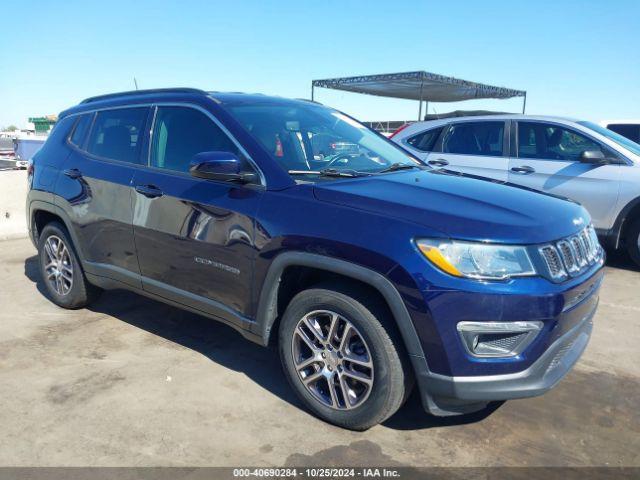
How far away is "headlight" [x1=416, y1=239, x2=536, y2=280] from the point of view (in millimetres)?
2311

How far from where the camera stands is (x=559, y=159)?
Answer: 21.4 ft

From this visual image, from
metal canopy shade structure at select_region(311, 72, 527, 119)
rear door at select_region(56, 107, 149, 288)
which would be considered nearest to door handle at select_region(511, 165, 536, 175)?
rear door at select_region(56, 107, 149, 288)

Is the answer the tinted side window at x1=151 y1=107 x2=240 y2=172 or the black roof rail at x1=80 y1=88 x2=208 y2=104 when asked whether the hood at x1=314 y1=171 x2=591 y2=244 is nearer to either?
the tinted side window at x1=151 y1=107 x2=240 y2=172

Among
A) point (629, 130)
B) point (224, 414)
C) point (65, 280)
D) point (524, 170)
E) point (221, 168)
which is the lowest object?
point (224, 414)

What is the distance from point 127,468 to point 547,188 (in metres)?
5.74

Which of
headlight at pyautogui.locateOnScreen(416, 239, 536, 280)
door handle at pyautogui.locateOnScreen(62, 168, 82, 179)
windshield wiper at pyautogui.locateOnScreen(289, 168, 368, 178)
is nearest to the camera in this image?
headlight at pyautogui.locateOnScreen(416, 239, 536, 280)

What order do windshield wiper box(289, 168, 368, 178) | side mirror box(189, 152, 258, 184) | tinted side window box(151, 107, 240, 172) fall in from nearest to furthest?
side mirror box(189, 152, 258, 184)
windshield wiper box(289, 168, 368, 178)
tinted side window box(151, 107, 240, 172)

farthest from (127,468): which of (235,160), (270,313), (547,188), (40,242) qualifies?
(547,188)

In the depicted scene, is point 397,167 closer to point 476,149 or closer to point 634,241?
point 476,149

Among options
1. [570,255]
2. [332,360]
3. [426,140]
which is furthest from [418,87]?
[332,360]

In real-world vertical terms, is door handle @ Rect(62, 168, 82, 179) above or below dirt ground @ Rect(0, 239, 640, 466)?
above

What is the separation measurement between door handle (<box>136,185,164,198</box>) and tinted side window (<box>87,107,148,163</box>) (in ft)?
0.94

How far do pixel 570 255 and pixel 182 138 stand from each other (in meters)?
2.51

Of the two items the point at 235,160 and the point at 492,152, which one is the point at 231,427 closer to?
the point at 235,160
